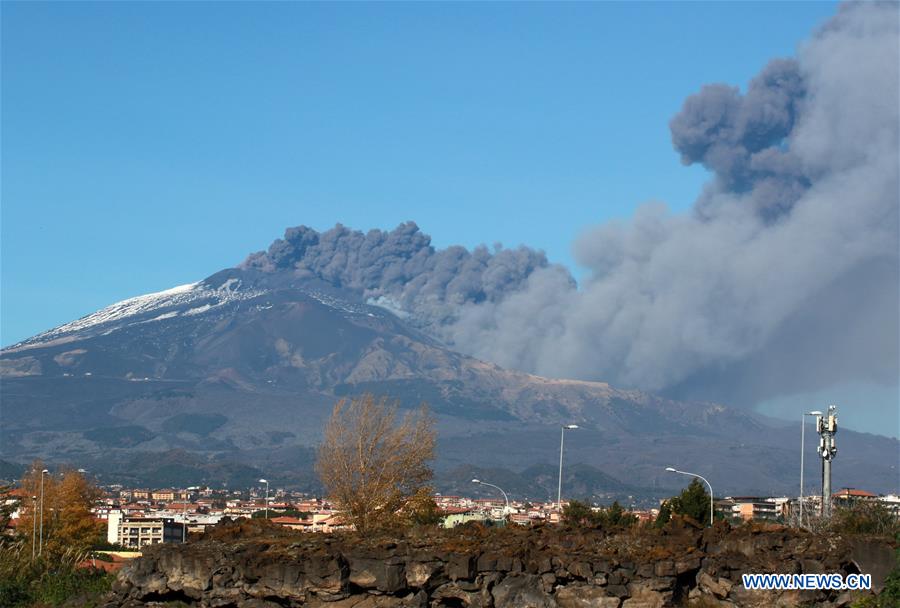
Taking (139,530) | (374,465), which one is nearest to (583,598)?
(374,465)

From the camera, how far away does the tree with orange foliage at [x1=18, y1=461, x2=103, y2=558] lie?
7600 centimetres

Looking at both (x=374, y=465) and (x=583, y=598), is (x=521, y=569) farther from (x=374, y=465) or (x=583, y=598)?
(x=374, y=465)

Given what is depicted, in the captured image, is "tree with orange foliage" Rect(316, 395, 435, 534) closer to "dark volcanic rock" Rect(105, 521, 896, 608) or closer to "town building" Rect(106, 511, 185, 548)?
"dark volcanic rock" Rect(105, 521, 896, 608)

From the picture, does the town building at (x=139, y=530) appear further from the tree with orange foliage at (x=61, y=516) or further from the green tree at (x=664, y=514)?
the green tree at (x=664, y=514)

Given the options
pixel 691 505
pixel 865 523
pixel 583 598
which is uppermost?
pixel 865 523

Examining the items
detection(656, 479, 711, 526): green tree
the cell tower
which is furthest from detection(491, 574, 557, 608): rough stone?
detection(656, 479, 711, 526): green tree

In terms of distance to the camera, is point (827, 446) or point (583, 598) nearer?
point (583, 598)

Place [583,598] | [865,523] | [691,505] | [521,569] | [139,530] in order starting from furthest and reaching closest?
[139,530] → [691,505] → [865,523] → [521,569] → [583,598]

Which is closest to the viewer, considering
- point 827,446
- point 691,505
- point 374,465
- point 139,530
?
point 827,446

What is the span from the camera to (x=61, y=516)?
80188 mm

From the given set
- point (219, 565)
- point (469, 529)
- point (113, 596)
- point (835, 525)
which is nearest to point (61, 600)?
point (113, 596)

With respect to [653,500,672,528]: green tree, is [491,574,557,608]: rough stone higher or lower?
lower

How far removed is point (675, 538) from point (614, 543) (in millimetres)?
1550

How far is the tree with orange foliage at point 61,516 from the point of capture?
7600cm
